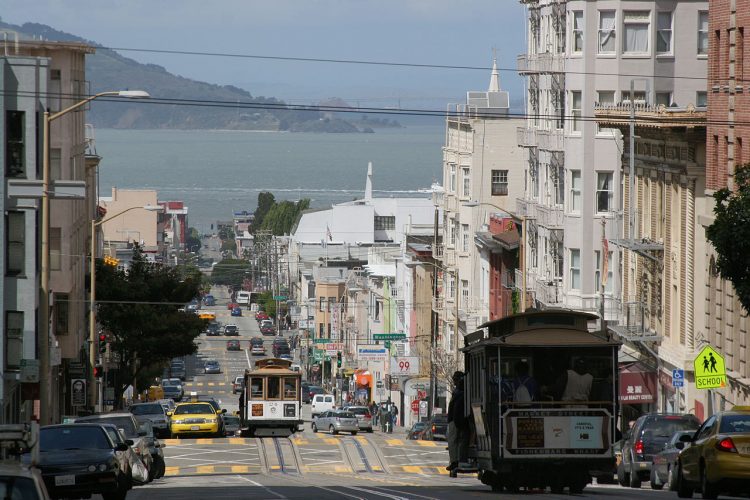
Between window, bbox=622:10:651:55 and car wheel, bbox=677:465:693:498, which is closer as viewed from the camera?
car wheel, bbox=677:465:693:498

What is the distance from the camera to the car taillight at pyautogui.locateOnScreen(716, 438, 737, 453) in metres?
23.0

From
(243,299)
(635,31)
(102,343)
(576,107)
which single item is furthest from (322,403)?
(243,299)

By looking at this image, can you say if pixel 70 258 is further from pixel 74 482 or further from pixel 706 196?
pixel 74 482

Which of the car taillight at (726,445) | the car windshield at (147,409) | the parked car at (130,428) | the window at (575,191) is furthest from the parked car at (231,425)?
the car taillight at (726,445)

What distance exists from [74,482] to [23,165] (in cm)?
2317

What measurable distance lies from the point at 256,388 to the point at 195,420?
4.70 meters

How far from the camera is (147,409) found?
2142 inches

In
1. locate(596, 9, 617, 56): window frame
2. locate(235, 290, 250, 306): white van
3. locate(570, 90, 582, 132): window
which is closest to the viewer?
locate(596, 9, 617, 56): window frame

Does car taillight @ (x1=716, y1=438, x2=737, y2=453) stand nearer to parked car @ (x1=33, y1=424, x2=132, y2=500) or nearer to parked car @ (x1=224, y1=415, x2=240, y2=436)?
parked car @ (x1=33, y1=424, x2=132, y2=500)

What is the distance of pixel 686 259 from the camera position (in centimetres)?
4916

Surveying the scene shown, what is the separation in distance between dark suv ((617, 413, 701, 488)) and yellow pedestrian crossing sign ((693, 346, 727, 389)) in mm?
2410

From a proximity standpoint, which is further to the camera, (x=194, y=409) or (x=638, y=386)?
(x=194, y=409)

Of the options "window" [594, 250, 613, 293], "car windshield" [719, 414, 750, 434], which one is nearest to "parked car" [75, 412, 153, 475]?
"car windshield" [719, 414, 750, 434]

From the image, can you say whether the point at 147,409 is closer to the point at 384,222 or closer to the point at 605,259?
the point at 605,259
